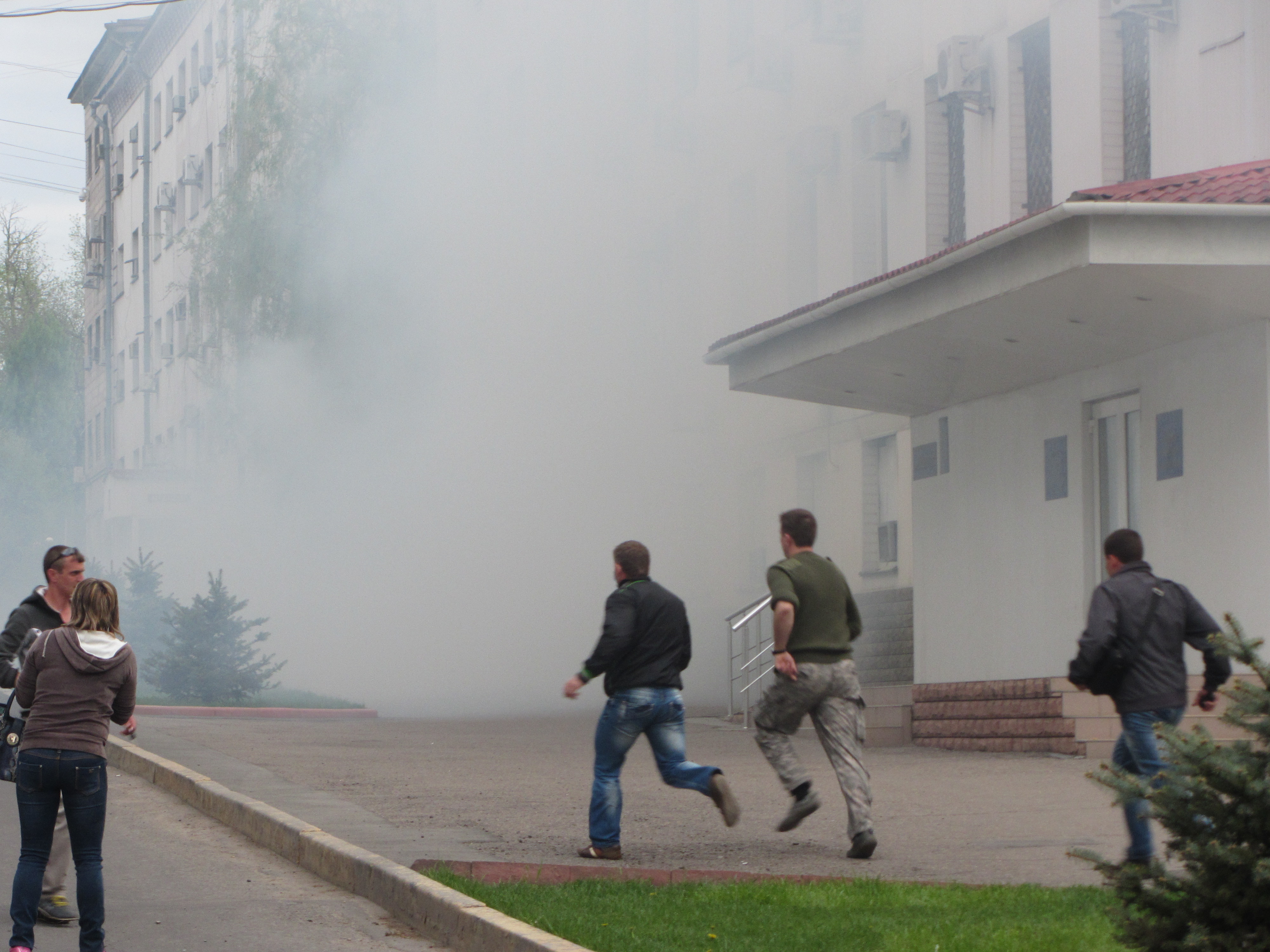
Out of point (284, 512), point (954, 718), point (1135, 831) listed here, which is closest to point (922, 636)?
point (954, 718)

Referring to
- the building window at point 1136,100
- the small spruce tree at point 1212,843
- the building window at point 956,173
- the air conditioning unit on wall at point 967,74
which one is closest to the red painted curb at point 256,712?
the building window at point 956,173

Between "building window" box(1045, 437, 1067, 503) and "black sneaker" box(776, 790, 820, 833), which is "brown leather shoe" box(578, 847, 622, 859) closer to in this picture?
"black sneaker" box(776, 790, 820, 833)

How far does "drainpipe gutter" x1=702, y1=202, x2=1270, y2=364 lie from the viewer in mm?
10750

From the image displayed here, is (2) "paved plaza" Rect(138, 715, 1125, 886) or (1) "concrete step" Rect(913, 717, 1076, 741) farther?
(1) "concrete step" Rect(913, 717, 1076, 741)

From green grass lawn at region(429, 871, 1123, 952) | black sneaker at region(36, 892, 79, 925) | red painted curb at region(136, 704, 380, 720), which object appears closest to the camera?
green grass lawn at region(429, 871, 1123, 952)

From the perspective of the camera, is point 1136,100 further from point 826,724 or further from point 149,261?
point 149,261

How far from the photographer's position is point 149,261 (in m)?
51.4

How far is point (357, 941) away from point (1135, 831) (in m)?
3.08

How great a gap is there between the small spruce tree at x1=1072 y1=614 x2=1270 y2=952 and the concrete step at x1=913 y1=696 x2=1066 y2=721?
9.46m

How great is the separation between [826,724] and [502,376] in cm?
2226

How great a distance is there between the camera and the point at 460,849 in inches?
327

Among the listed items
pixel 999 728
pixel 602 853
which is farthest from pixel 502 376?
pixel 602 853

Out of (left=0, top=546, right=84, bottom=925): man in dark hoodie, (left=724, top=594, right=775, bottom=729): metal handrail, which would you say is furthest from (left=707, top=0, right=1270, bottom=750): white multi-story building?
(left=0, top=546, right=84, bottom=925): man in dark hoodie

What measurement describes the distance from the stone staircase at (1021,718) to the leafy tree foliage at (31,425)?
155 ft
